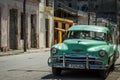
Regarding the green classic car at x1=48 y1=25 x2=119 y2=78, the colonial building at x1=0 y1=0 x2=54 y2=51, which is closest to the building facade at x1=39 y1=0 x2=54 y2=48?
the colonial building at x1=0 y1=0 x2=54 y2=51

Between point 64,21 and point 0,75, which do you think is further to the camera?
point 64,21

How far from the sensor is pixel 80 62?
47.7ft

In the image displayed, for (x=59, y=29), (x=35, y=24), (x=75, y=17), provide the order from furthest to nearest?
(x=75, y=17)
(x=59, y=29)
(x=35, y=24)

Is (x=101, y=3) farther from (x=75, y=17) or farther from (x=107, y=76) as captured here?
(x=107, y=76)

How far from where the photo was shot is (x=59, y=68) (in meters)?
15.2

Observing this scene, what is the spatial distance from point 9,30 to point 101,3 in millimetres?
67236

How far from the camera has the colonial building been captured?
40250mm

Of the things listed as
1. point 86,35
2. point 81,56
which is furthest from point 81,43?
point 86,35

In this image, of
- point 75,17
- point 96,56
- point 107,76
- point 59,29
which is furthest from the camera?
point 75,17

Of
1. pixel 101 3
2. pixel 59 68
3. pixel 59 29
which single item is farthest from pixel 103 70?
pixel 101 3

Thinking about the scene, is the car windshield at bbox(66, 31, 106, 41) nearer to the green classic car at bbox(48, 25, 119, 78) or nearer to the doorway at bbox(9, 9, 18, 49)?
the green classic car at bbox(48, 25, 119, 78)

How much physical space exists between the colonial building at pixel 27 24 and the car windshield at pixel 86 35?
22894 mm

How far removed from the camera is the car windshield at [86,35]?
16.0 metres

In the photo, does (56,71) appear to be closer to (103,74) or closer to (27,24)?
(103,74)
